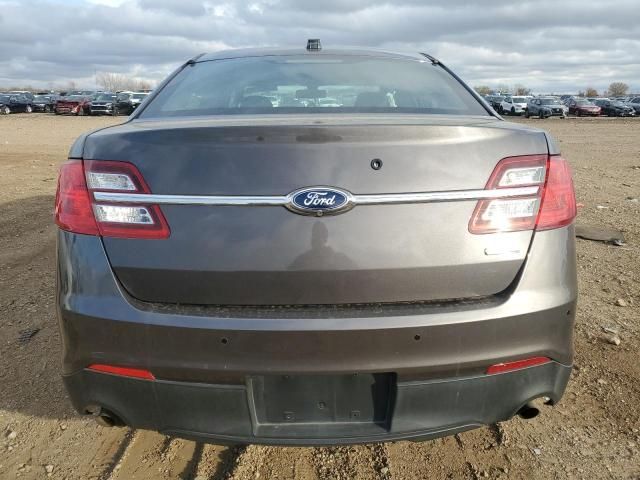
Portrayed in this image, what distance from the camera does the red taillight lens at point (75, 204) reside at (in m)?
1.72

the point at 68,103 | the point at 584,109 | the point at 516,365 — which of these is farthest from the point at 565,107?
the point at 516,365

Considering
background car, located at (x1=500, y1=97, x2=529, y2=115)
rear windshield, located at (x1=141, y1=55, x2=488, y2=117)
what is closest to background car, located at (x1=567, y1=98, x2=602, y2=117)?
background car, located at (x1=500, y1=97, x2=529, y2=115)

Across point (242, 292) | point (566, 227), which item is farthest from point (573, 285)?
point (242, 292)

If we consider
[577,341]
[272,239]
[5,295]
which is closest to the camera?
[272,239]

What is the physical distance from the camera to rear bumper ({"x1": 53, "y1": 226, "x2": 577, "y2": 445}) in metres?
1.64

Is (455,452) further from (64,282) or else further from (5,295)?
(5,295)

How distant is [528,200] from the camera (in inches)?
68.0

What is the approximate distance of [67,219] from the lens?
177cm

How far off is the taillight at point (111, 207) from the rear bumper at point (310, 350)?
77 mm

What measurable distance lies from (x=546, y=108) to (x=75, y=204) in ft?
142

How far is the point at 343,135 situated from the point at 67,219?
0.95 m

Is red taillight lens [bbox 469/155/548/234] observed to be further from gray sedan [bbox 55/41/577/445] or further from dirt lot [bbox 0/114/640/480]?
dirt lot [bbox 0/114/640/480]

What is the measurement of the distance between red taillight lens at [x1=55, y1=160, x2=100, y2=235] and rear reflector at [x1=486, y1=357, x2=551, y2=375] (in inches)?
53.1

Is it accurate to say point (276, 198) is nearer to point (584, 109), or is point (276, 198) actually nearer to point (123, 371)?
point (123, 371)
